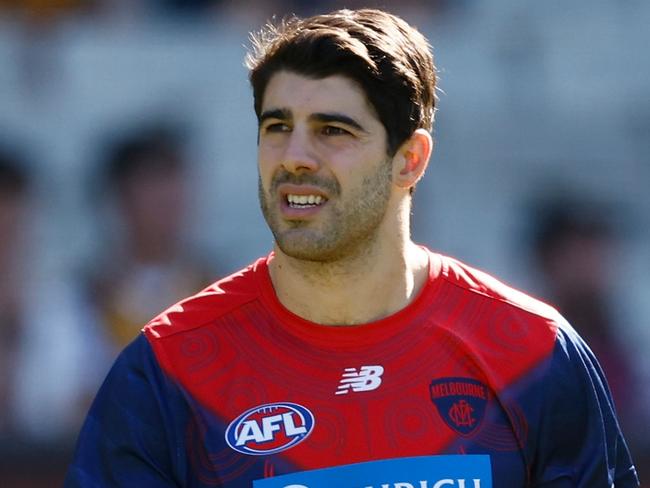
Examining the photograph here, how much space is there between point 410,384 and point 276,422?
35 cm

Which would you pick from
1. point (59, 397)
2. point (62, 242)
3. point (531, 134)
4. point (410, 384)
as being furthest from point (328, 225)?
point (531, 134)

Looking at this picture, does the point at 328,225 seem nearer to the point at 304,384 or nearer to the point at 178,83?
the point at 304,384

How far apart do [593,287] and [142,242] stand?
7.20 ft

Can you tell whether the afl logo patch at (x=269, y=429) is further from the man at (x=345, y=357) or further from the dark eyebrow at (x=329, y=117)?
the dark eyebrow at (x=329, y=117)

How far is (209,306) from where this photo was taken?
3.93 meters

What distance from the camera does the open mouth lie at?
3.75 m

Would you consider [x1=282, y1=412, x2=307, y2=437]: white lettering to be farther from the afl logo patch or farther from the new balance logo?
the new balance logo

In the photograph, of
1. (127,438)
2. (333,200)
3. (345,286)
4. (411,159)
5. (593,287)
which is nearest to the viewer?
(127,438)

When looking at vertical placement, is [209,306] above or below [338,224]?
below

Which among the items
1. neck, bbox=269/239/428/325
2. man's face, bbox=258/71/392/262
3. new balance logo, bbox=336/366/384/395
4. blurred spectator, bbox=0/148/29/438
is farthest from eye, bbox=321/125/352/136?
blurred spectator, bbox=0/148/29/438

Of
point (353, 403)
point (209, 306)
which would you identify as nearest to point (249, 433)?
point (353, 403)

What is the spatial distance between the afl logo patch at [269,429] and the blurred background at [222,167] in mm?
3192

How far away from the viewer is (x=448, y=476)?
A: 3.73 meters

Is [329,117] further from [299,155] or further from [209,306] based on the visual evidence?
[209,306]
